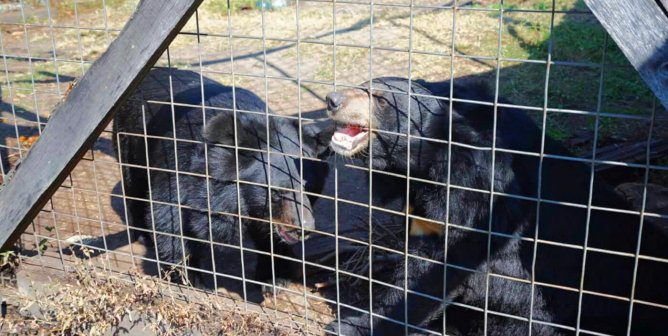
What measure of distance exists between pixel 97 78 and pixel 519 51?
6714 mm

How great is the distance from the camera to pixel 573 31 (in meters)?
9.41

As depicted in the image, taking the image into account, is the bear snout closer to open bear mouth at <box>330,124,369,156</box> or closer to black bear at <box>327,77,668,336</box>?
black bear at <box>327,77,668,336</box>

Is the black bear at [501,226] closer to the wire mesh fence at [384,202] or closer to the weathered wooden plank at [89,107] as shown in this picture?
the wire mesh fence at [384,202]

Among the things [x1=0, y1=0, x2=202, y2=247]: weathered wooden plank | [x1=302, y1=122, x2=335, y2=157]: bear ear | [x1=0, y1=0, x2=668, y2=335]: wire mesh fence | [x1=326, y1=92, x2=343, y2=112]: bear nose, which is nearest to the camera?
[x1=0, y1=0, x2=202, y2=247]: weathered wooden plank

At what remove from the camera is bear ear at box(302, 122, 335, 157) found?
13.9 ft

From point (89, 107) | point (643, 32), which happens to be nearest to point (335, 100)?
point (89, 107)

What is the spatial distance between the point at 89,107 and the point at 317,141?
1562 mm

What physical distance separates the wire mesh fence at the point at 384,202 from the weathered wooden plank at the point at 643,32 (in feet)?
0.24

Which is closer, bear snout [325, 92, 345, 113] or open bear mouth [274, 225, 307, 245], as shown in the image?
bear snout [325, 92, 345, 113]

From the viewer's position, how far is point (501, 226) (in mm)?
3371

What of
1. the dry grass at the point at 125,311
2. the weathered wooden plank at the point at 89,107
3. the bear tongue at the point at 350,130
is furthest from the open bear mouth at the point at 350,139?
the weathered wooden plank at the point at 89,107

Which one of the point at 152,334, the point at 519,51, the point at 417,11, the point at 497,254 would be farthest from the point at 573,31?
the point at 152,334

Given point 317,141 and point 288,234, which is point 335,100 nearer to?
point 317,141

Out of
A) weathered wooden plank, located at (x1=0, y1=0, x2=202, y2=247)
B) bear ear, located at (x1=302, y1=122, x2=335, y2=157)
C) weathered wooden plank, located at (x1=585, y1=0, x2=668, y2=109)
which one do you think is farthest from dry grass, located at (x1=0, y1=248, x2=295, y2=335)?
weathered wooden plank, located at (x1=585, y1=0, x2=668, y2=109)
